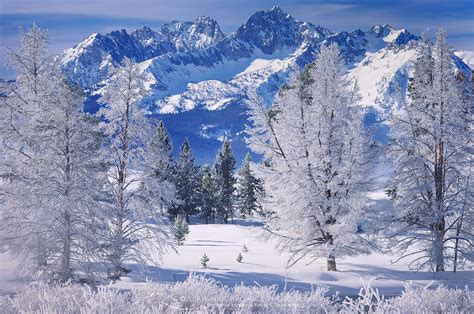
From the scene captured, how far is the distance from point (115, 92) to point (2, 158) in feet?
13.6

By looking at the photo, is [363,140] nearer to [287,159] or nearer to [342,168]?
[342,168]

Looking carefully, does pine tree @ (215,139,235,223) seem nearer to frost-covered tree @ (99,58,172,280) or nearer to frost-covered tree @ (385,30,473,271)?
frost-covered tree @ (99,58,172,280)

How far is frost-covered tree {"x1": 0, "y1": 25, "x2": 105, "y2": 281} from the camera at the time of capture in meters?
13.4

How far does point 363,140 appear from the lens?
1658cm

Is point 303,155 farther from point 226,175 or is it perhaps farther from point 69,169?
point 226,175

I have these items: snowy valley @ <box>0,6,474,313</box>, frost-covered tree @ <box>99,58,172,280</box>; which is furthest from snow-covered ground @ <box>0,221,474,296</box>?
frost-covered tree @ <box>99,58,172,280</box>

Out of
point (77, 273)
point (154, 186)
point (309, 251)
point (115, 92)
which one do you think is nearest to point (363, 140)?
point (309, 251)

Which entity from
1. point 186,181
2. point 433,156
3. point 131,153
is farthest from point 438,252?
point 186,181

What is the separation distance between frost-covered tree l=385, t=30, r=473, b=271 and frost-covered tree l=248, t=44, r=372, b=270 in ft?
5.17

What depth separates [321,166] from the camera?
54.0ft

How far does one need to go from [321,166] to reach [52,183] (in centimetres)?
813

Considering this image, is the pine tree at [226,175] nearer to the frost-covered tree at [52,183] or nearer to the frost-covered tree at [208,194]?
the frost-covered tree at [208,194]

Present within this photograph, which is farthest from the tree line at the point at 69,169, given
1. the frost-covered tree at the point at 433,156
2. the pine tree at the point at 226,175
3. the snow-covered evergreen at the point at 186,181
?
the pine tree at the point at 226,175

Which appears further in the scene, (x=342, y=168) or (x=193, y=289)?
(x=342, y=168)
